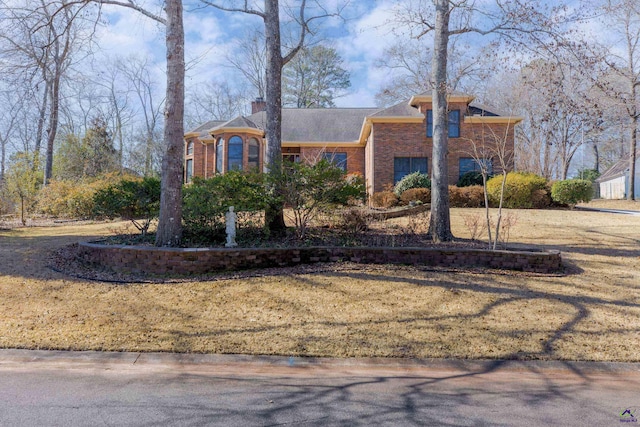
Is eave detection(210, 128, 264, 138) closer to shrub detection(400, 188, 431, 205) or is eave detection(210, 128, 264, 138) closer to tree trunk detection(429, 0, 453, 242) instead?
shrub detection(400, 188, 431, 205)

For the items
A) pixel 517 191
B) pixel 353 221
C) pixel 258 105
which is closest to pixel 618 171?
pixel 517 191

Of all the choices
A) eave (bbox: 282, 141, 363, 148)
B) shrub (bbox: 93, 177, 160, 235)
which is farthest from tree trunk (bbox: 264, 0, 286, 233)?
eave (bbox: 282, 141, 363, 148)

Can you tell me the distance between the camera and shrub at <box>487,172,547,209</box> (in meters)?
16.5

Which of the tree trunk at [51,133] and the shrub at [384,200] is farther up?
the tree trunk at [51,133]

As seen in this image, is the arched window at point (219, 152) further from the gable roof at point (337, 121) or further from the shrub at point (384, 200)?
the shrub at point (384, 200)

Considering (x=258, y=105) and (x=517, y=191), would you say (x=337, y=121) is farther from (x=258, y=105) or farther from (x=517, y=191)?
(x=517, y=191)

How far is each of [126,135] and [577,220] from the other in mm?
34696

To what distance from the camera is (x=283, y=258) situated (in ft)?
23.7

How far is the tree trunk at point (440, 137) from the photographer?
8.84m

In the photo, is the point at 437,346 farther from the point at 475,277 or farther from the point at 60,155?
the point at 60,155

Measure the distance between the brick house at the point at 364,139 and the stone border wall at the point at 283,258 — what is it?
797 centimetres

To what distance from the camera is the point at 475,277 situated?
6543 millimetres

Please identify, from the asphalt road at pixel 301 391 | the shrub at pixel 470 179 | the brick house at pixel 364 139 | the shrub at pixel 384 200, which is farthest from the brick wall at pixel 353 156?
the asphalt road at pixel 301 391

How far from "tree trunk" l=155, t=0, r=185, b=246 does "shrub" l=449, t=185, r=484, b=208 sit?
12.1 meters
